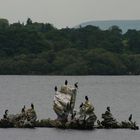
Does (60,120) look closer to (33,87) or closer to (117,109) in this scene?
(117,109)

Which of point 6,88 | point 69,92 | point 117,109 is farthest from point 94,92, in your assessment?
point 69,92

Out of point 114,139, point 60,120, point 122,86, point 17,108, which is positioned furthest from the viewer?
point 122,86

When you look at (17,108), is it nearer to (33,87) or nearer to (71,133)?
(71,133)

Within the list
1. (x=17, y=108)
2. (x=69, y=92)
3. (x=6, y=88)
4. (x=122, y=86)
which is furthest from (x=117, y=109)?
(x=122, y=86)

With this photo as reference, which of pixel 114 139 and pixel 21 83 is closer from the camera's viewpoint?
pixel 114 139

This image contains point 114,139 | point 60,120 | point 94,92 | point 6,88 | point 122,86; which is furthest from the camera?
point 122,86

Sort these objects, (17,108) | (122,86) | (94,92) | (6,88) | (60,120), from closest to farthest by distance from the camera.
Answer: (60,120)
(17,108)
(94,92)
(6,88)
(122,86)

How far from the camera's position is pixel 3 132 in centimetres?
7806

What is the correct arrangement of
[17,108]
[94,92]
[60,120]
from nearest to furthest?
[60,120]
[17,108]
[94,92]

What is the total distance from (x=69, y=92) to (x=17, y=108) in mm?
30995

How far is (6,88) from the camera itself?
171625mm

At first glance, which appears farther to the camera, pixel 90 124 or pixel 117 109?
pixel 117 109

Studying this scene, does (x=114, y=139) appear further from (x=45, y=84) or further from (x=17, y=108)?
(x=45, y=84)

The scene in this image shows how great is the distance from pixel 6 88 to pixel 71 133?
311 feet
